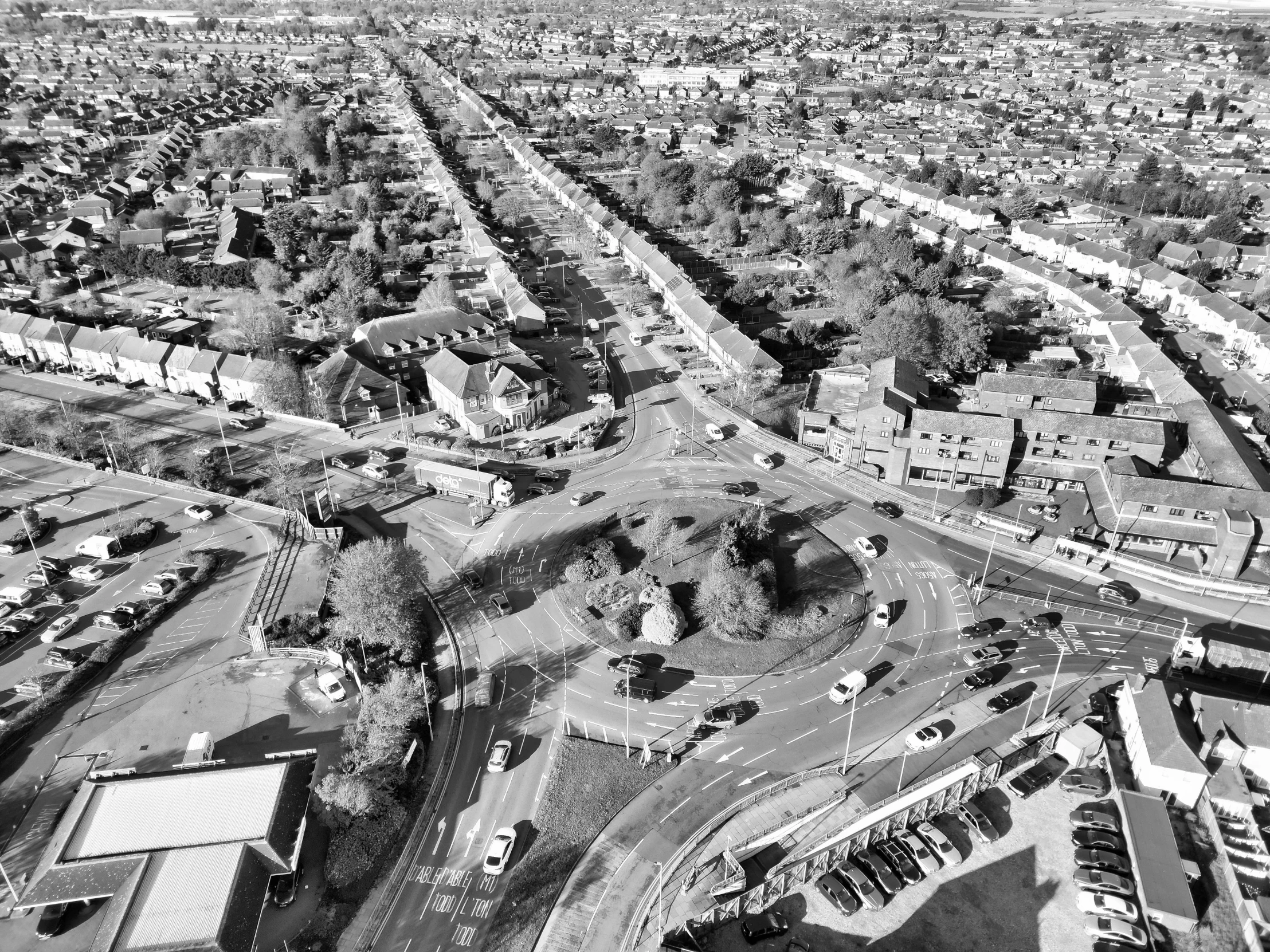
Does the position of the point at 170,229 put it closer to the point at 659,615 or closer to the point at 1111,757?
the point at 659,615

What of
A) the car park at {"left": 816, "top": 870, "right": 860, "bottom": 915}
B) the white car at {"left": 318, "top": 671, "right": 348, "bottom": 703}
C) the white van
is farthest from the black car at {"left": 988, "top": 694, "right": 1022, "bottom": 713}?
the white van

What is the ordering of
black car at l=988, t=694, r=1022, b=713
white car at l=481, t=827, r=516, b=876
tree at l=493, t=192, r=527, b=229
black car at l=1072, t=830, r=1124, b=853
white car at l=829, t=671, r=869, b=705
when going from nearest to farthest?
1. white car at l=481, t=827, r=516, b=876
2. black car at l=1072, t=830, r=1124, b=853
3. black car at l=988, t=694, r=1022, b=713
4. white car at l=829, t=671, r=869, b=705
5. tree at l=493, t=192, r=527, b=229

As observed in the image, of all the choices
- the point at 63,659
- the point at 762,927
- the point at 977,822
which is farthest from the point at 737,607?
the point at 63,659

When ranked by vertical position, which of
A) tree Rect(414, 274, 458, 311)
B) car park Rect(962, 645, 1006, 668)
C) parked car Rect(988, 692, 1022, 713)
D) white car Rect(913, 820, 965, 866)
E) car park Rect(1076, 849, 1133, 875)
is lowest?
white car Rect(913, 820, 965, 866)

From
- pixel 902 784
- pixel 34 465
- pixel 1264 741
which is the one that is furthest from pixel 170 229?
pixel 1264 741

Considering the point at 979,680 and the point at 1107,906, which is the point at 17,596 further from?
the point at 1107,906

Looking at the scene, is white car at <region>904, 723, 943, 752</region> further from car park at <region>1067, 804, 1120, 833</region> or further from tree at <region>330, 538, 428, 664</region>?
tree at <region>330, 538, 428, 664</region>
